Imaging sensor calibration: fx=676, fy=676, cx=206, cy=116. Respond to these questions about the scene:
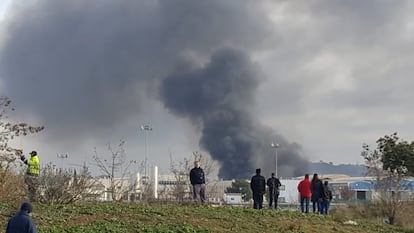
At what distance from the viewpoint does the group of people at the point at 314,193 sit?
86.2 feet

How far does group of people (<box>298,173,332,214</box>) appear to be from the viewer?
2627 cm

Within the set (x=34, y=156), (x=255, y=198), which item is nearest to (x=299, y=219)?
(x=255, y=198)

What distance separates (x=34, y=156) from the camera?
21.2m

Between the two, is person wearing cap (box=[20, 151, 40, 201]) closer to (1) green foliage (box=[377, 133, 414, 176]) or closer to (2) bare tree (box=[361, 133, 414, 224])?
(2) bare tree (box=[361, 133, 414, 224])

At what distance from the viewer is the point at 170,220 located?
18625 mm

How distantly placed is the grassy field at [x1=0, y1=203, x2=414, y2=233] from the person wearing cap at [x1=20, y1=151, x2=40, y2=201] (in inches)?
65.5

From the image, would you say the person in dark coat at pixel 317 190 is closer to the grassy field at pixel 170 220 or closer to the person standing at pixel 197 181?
the grassy field at pixel 170 220

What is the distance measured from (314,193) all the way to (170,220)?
32.3ft

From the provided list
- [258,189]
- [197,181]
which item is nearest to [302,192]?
[258,189]

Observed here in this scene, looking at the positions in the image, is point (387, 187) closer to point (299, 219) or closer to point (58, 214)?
point (299, 219)

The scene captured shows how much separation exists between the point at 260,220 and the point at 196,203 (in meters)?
4.34

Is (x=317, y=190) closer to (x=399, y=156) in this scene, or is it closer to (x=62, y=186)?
(x=62, y=186)

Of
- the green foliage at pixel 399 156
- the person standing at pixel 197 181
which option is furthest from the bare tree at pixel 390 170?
the person standing at pixel 197 181

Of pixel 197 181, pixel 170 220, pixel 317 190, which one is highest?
pixel 197 181
